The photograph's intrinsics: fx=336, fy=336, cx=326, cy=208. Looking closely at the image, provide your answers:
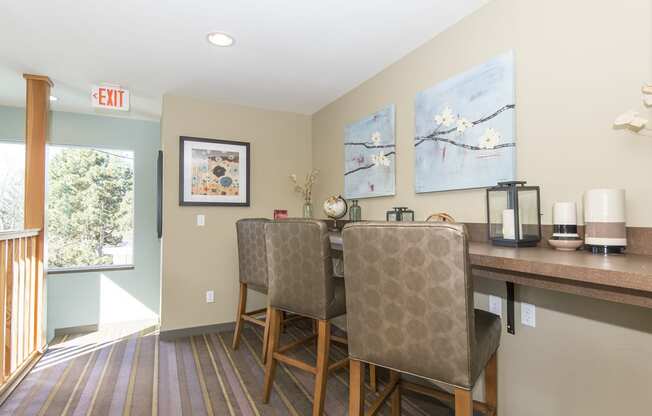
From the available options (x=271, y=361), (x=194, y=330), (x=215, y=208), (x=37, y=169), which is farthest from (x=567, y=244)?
(x=37, y=169)

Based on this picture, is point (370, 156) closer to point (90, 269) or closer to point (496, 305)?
point (496, 305)

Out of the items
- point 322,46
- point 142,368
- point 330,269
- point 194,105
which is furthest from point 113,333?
point 322,46

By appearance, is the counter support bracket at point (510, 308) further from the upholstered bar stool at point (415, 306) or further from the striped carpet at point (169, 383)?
the striped carpet at point (169, 383)

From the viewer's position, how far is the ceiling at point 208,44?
6.17ft

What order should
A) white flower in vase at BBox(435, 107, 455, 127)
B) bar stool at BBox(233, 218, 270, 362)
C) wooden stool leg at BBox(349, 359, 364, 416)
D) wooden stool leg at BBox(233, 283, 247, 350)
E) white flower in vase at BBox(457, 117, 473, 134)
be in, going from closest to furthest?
1. wooden stool leg at BBox(349, 359, 364, 416)
2. white flower in vase at BBox(457, 117, 473, 134)
3. white flower in vase at BBox(435, 107, 455, 127)
4. bar stool at BBox(233, 218, 270, 362)
5. wooden stool leg at BBox(233, 283, 247, 350)

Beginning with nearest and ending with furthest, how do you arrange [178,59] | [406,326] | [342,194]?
1. [406,326]
2. [178,59]
3. [342,194]

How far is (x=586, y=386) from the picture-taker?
1.38m

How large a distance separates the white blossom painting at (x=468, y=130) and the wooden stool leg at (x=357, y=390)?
3.73 ft

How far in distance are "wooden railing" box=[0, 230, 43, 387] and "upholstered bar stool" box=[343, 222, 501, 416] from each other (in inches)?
92.8

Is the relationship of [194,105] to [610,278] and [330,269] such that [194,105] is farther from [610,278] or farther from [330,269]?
[610,278]

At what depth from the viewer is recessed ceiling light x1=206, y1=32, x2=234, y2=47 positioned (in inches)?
84.4

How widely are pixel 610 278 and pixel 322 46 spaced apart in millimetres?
2068

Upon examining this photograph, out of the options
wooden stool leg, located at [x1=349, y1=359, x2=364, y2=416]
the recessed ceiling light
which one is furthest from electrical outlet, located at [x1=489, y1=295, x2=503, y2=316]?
the recessed ceiling light

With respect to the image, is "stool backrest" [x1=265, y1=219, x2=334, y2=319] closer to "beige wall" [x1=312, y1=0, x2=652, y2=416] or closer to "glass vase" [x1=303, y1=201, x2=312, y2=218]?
"beige wall" [x1=312, y1=0, x2=652, y2=416]
